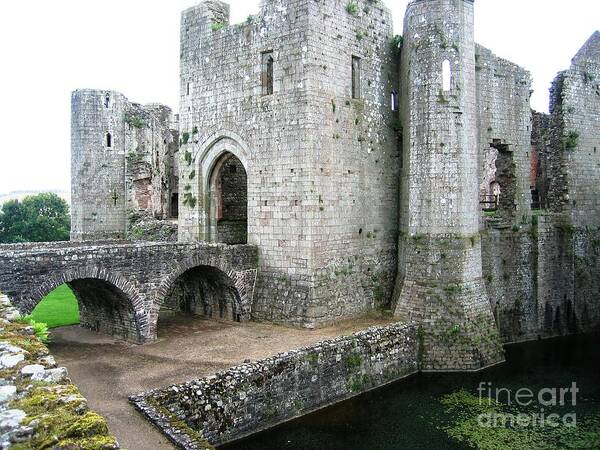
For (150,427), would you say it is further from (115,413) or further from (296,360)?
(296,360)

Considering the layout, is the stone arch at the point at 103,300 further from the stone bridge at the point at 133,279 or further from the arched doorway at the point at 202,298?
the arched doorway at the point at 202,298

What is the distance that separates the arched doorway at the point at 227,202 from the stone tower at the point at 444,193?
6.14 metres

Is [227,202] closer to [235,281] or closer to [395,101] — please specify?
[235,281]

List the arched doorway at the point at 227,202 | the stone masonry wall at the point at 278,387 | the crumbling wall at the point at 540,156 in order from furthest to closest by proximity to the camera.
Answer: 1. the crumbling wall at the point at 540,156
2. the arched doorway at the point at 227,202
3. the stone masonry wall at the point at 278,387

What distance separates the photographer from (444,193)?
17391 mm

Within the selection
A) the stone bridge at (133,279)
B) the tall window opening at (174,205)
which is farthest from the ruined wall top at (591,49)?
the tall window opening at (174,205)

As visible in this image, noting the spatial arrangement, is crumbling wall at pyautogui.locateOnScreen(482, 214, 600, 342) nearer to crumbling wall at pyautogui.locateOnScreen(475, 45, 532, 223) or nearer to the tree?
crumbling wall at pyautogui.locateOnScreen(475, 45, 532, 223)

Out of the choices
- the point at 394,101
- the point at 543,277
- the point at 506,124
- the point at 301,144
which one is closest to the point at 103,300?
the point at 301,144

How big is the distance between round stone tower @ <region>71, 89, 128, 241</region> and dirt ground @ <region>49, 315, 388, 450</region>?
9.05 metres

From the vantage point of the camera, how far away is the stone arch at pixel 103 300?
13031 millimetres

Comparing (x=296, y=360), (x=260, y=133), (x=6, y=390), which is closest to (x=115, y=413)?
(x=296, y=360)

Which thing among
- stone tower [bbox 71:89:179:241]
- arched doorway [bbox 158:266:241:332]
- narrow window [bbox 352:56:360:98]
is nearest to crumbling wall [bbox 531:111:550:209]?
narrow window [bbox 352:56:360:98]

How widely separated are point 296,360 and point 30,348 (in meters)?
7.63

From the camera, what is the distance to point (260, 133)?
1778cm
